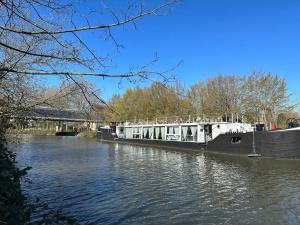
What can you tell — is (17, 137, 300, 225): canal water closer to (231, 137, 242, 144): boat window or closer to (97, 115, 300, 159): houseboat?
(97, 115, 300, 159): houseboat

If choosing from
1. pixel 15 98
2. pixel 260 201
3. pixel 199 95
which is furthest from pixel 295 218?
pixel 199 95

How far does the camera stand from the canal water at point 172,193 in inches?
434

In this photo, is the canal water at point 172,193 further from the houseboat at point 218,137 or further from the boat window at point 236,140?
the boat window at point 236,140

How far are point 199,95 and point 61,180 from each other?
36.6m

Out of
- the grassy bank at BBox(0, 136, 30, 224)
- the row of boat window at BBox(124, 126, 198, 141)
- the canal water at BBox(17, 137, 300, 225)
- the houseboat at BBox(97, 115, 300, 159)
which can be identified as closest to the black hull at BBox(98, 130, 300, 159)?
the houseboat at BBox(97, 115, 300, 159)

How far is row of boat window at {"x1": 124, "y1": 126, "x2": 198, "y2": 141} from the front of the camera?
131ft

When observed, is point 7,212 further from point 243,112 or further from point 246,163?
point 243,112

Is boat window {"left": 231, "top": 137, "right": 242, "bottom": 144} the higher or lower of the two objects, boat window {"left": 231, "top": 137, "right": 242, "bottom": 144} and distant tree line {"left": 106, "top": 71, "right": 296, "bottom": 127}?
the lower

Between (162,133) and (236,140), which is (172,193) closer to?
(236,140)

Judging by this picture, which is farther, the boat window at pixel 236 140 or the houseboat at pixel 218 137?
the boat window at pixel 236 140

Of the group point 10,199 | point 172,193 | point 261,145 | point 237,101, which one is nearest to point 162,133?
point 237,101

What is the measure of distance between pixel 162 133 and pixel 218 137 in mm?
12760

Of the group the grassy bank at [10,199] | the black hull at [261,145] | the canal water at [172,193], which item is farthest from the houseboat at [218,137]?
the grassy bank at [10,199]

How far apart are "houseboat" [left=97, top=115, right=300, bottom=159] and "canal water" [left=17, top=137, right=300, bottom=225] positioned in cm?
471
